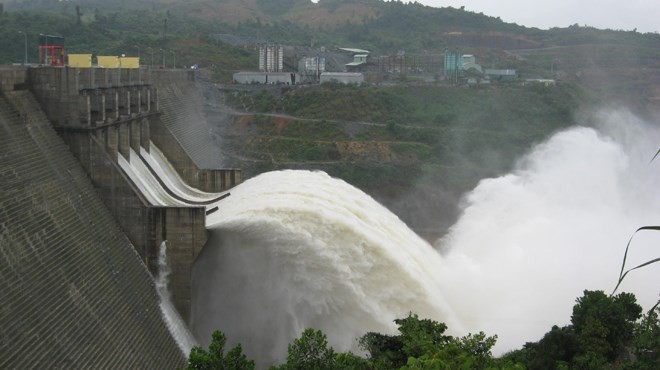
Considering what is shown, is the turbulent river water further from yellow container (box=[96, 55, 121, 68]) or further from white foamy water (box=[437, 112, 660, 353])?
yellow container (box=[96, 55, 121, 68])

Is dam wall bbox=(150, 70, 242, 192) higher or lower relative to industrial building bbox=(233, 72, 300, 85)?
lower

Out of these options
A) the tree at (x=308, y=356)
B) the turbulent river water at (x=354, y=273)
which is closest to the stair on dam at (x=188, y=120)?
the turbulent river water at (x=354, y=273)

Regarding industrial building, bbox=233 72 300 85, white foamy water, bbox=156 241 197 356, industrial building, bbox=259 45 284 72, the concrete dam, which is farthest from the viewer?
industrial building, bbox=259 45 284 72

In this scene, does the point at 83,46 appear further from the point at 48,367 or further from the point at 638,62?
the point at 638,62

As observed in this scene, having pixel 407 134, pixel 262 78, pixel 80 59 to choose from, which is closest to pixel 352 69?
pixel 262 78

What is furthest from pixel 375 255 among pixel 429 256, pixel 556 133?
pixel 556 133

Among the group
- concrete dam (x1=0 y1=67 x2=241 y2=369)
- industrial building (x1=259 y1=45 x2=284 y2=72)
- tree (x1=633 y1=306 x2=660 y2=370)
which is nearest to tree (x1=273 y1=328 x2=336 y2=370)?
concrete dam (x1=0 y1=67 x2=241 y2=369)

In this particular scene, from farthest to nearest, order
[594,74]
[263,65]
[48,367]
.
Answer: [594,74] → [263,65] → [48,367]
